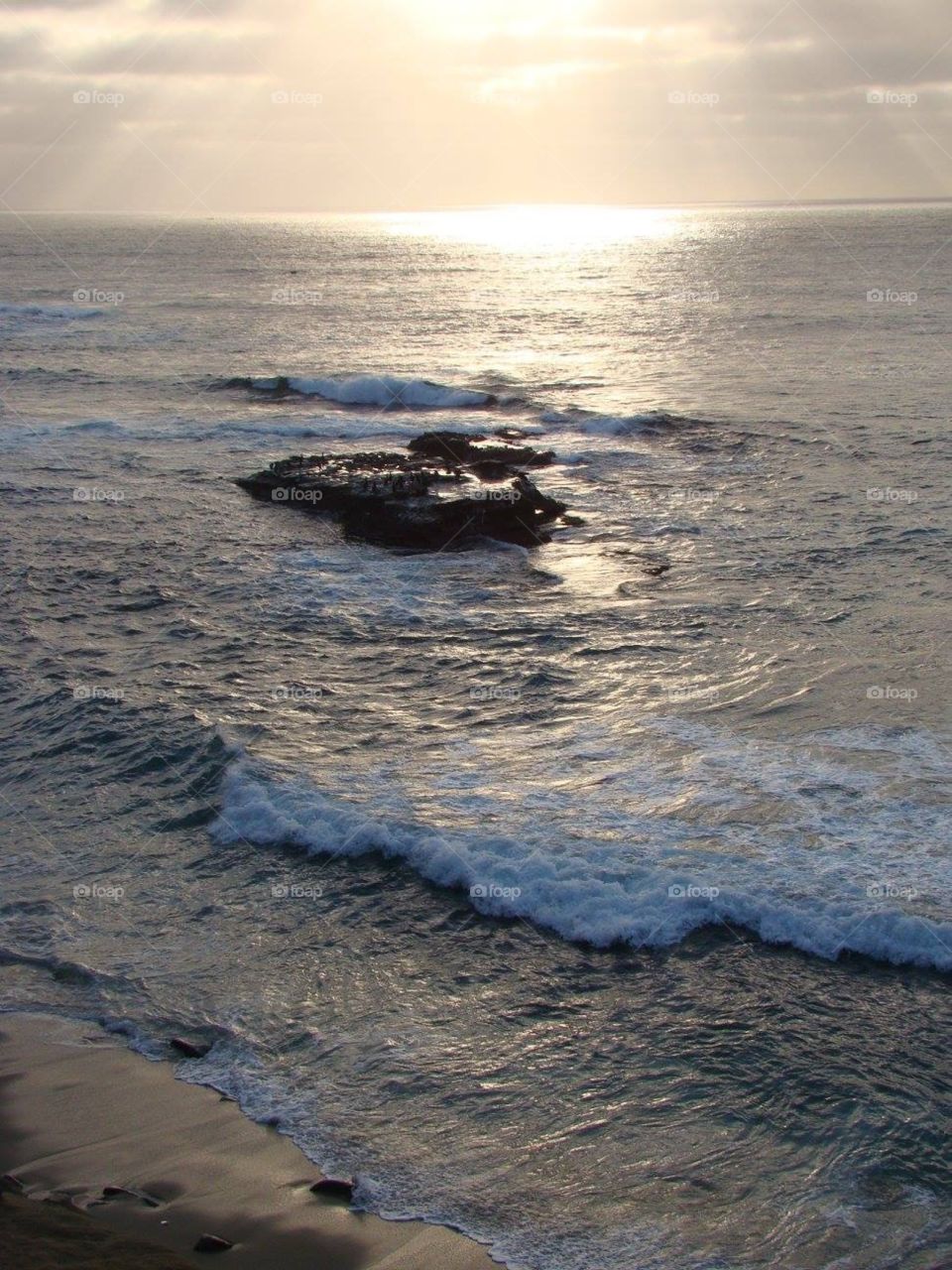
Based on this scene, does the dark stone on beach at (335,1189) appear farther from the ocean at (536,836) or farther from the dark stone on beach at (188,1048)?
the dark stone on beach at (188,1048)

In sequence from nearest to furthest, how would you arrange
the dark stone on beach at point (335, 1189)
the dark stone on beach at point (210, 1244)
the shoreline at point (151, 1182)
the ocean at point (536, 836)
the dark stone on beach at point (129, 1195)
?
the shoreline at point (151, 1182) → the dark stone on beach at point (210, 1244) → the dark stone on beach at point (129, 1195) → the dark stone on beach at point (335, 1189) → the ocean at point (536, 836)

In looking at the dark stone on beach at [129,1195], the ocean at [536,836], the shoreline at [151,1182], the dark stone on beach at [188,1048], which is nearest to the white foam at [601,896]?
the ocean at [536,836]

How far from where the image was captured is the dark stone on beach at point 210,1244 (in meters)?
6.81

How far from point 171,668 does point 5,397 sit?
29466 mm

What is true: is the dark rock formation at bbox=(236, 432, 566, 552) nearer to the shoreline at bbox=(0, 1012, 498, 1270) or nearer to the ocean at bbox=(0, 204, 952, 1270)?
the ocean at bbox=(0, 204, 952, 1270)

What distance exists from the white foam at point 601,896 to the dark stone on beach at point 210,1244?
418 centimetres

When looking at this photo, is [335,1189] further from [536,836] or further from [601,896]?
[536,836]

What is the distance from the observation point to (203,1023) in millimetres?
9164

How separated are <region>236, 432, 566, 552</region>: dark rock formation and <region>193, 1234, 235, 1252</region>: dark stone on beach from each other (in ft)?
54.5

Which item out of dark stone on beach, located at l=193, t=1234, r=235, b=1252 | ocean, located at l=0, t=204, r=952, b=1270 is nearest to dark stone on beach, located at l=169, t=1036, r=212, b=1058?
ocean, located at l=0, t=204, r=952, b=1270

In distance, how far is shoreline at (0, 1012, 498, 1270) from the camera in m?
6.66

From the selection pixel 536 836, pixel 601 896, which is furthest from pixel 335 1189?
pixel 536 836

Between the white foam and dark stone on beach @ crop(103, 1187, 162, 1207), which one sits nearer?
dark stone on beach @ crop(103, 1187, 162, 1207)

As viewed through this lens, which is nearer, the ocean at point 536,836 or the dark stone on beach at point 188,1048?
the ocean at point 536,836
